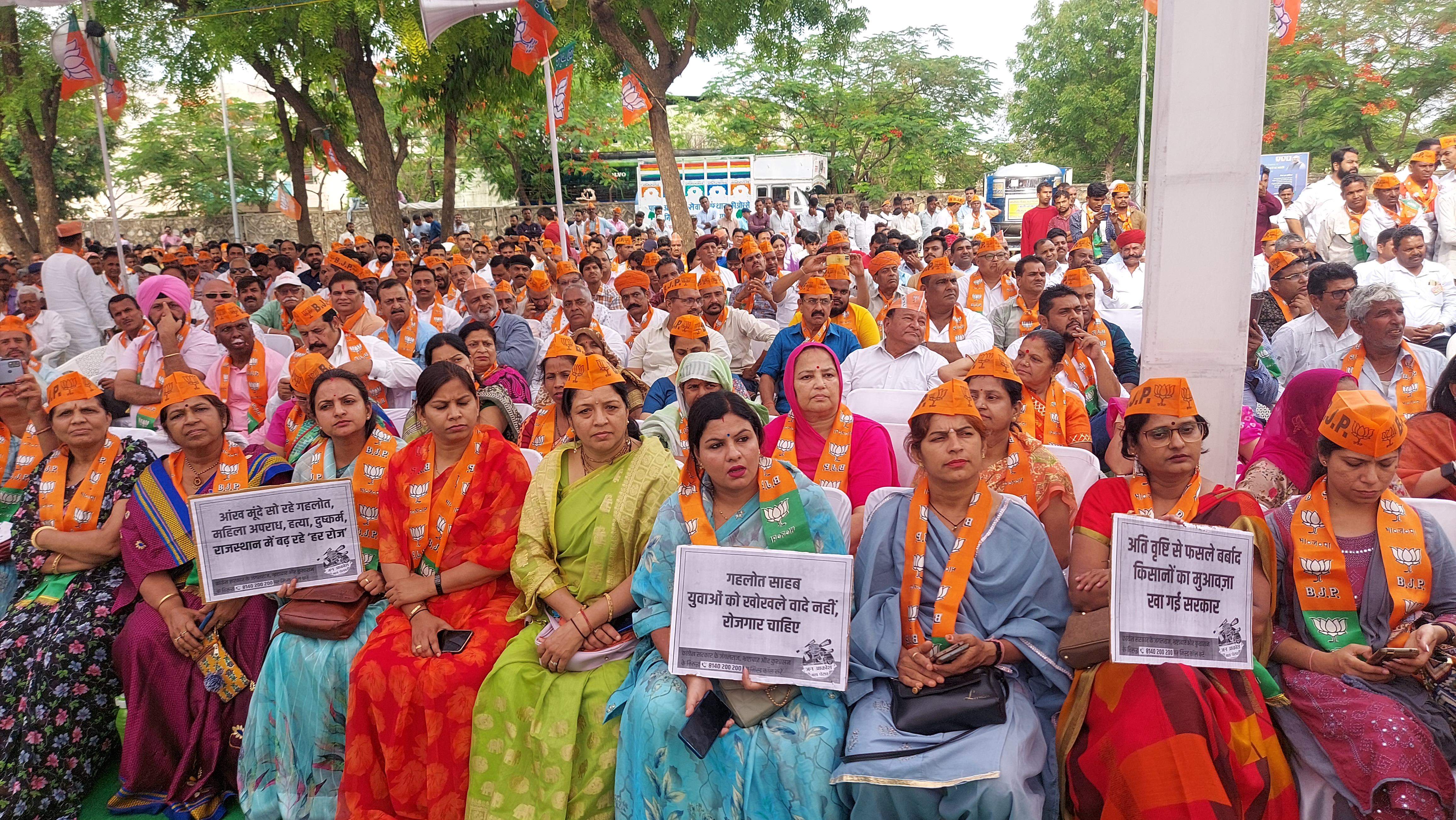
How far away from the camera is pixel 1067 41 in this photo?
103ft

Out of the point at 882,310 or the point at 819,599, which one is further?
the point at 882,310

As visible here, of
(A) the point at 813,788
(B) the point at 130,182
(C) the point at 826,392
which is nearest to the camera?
(A) the point at 813,788

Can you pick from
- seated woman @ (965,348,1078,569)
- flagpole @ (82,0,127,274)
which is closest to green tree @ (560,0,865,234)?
flagpole @ (82,0,127,274)

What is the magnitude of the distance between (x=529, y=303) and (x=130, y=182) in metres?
29.0

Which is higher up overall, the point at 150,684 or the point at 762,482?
the point at 762,482

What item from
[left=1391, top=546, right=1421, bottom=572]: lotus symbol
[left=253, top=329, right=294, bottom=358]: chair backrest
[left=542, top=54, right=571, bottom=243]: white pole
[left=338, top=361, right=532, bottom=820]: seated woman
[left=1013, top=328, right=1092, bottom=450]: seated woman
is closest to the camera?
[left=1391, top=546, right=1421, bottom=572]: lotus symbol

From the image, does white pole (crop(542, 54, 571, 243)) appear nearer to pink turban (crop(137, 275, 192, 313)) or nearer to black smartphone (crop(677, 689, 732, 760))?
pink turban (crop(137, 275, 192, 313))

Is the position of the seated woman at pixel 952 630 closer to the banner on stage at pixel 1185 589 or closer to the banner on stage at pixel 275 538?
the banner on stage at pixel 1185 589

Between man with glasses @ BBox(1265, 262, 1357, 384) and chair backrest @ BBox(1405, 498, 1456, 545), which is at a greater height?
man with glasses @ BBox(1265, 262, 1357, 384)

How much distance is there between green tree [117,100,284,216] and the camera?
2944 centimetres

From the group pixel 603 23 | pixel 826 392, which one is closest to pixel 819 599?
pixel 826 392

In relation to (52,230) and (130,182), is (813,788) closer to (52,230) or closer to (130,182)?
(52,230)

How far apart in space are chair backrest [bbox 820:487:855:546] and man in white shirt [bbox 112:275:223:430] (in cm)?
494

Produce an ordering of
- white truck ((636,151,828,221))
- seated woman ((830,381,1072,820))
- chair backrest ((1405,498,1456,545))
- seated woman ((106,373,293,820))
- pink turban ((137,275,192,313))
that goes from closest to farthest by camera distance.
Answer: seated woman ((830,381,1072,820)), chair backrest ((1405,498,1456,545)), seated woman ((106,373,293,820)), pink turban ((137,275,192,313)), white truck ((636,151,828,221))
